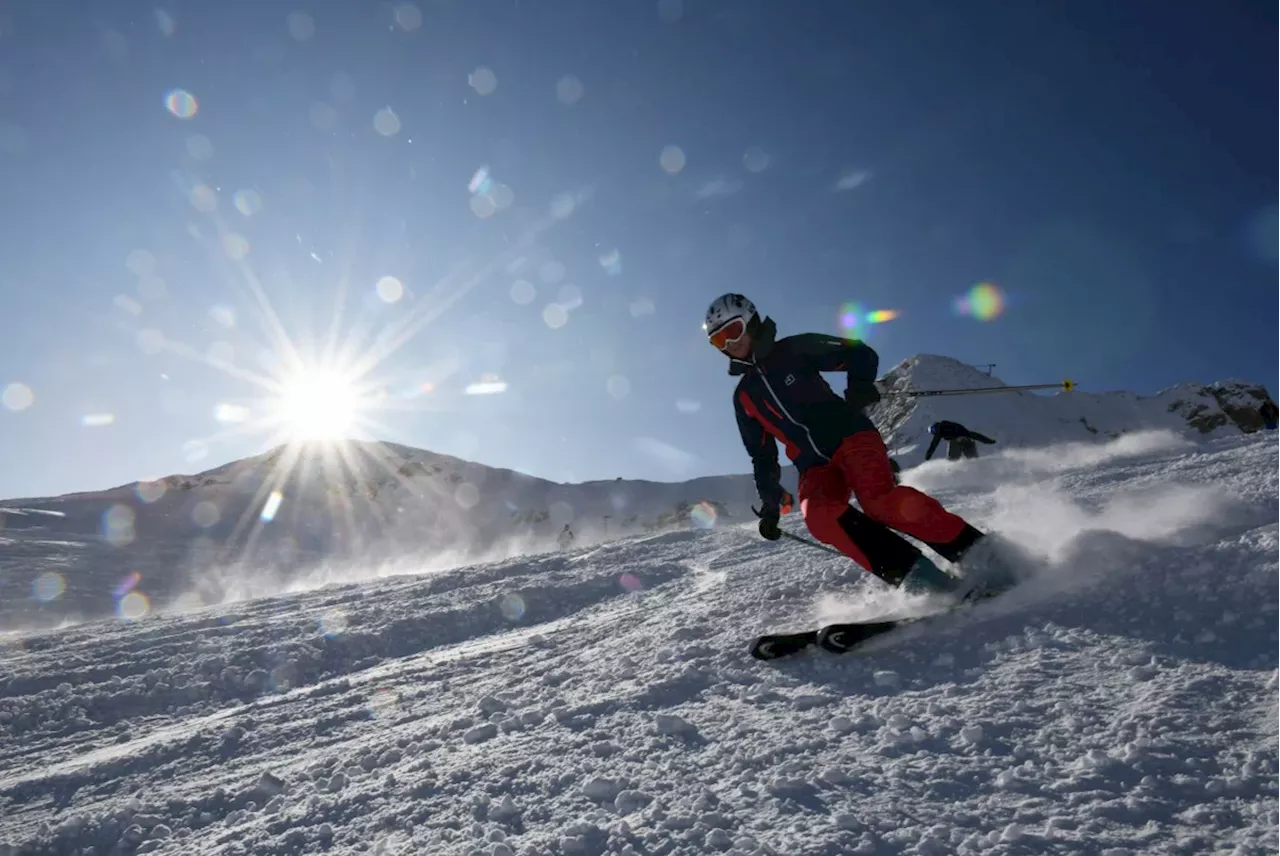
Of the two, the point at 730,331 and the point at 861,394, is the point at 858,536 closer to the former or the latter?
the point at 861,394

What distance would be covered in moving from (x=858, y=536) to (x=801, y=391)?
3.70 ft

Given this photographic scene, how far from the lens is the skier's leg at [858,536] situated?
4156 mm

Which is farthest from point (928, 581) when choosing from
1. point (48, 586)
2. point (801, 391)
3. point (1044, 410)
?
point (1044, 410)

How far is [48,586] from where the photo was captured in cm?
2619

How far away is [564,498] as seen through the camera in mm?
79000

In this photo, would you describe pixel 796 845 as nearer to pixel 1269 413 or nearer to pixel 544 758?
pixel 544 758

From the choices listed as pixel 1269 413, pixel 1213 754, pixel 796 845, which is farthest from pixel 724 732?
pixel 1269 413

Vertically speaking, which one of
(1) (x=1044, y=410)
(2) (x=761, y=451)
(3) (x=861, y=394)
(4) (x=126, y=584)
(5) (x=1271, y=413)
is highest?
(1) (x=1044, y=410)

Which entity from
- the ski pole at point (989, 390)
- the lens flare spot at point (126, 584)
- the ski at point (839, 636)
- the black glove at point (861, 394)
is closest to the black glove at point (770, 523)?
the black glove at point (861, 394)

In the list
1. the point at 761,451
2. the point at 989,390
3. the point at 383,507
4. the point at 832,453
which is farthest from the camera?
the point at 383,507

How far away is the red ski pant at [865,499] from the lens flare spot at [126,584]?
30261mm

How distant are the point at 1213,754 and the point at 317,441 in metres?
107

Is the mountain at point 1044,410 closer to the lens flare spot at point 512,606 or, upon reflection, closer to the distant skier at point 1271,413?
the distant skier at point 1271,413

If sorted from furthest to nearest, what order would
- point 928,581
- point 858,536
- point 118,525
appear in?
point 118,525 < point 858,536 < point 928,581
